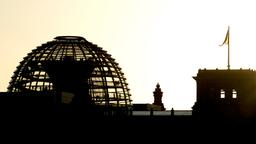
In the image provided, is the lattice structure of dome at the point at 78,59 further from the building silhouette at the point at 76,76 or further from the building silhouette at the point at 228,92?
the building silhouette at the point at 228,92

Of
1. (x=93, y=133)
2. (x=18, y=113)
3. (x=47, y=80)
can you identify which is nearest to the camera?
(x=18, y=113)

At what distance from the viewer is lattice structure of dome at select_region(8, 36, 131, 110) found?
14062 centimetres

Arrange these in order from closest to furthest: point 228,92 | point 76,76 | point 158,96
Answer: point 228,92 → point 76,76 → point 158,96

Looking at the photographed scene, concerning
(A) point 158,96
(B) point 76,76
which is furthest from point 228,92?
(A) point 158,96

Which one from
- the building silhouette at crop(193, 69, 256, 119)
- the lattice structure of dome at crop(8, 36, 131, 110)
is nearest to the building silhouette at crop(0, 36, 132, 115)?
the lattice structure of dome at crop(8, 36, 131, 110)

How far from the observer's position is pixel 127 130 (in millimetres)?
128500

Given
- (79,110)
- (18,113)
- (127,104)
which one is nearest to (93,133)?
(79,110)

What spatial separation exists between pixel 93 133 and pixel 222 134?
12.7 m

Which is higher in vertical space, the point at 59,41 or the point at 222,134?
the point at 59,41

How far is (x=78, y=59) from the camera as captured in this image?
14350 cm

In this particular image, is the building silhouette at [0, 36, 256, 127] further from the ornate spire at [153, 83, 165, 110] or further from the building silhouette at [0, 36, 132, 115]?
the ornate spire at [153, 83, 165, 110]

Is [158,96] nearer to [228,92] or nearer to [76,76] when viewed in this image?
[76,76]

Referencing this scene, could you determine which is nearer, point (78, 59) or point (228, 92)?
point (228, 92)

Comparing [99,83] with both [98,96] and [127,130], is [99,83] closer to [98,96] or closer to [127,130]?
[98,96]
